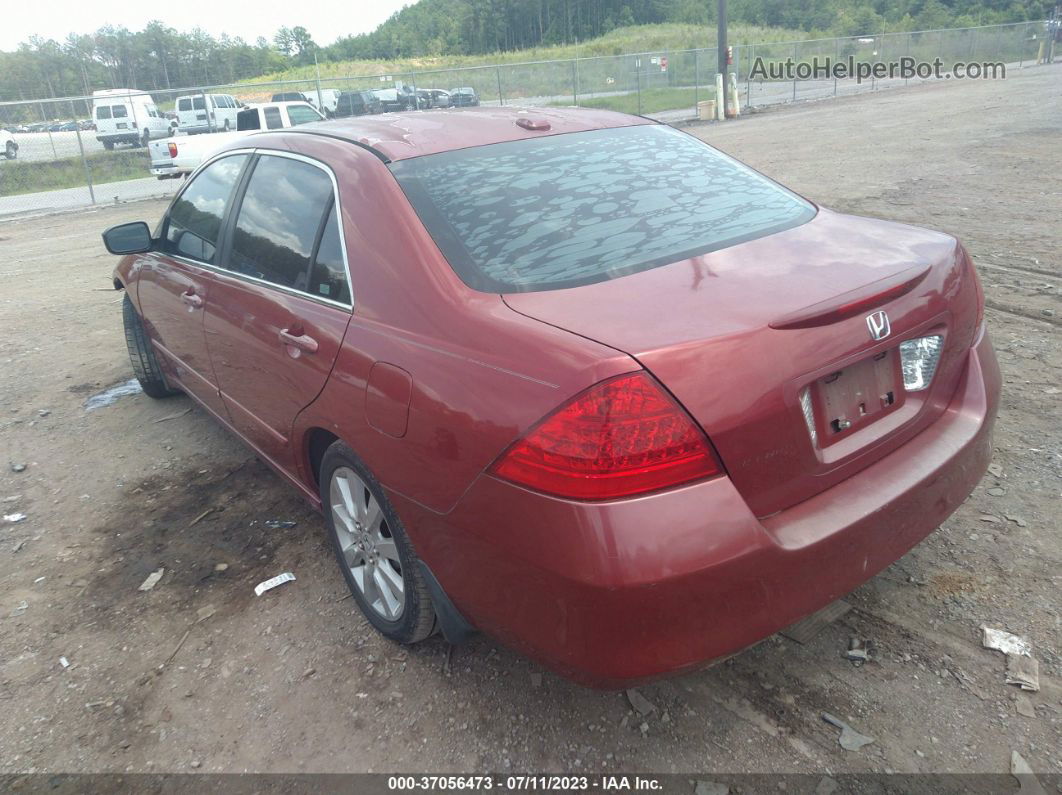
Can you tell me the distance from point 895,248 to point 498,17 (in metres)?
109

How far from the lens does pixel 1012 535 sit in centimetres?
304

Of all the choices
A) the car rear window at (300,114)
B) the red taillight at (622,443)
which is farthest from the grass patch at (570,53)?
the red taillight at (622,443)

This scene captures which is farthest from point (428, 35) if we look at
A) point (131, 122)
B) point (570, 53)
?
point (131, 122)

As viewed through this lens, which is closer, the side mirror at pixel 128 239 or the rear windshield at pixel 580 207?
the rear windshield at pixel 580 207

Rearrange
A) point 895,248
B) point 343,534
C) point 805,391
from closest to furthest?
point 805,391 → point 895,248 → point 343,534

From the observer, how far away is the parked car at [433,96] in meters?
26.0

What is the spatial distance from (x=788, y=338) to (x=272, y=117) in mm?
18159

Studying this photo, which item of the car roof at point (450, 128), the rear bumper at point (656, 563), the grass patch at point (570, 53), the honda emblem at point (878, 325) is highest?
the grass patch at point (570, 53)

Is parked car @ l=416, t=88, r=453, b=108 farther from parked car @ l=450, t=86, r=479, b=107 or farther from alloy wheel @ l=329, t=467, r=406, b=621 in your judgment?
alloy wheel @ l=329, t=467, r=406, b=621

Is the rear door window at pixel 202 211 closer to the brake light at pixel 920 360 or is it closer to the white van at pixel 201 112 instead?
the brake light at pixel 920 360

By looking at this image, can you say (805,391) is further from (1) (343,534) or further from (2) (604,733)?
(1) (343,534)

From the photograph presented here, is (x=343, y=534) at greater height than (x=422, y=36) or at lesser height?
lesser

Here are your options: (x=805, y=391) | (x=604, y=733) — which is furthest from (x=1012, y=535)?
(x=604, y=733)

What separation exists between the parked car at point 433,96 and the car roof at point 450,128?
2383 centimetres
